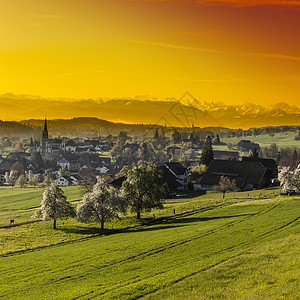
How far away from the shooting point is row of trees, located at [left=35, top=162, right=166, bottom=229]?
6356 centimetres

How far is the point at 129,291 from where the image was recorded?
85.0 ft

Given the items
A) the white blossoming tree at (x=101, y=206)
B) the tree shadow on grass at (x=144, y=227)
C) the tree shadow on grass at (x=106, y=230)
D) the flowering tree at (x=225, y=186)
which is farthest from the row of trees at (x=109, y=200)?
the flowering tree at (x=225, y=186)

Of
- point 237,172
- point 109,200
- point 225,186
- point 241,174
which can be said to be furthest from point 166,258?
point 237,172

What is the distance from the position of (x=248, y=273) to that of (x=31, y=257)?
81.5 feet

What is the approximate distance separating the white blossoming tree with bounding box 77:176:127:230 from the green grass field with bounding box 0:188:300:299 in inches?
64.4

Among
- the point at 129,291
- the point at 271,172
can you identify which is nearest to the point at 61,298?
the point at 129,291

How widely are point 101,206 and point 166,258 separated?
96.2 feet

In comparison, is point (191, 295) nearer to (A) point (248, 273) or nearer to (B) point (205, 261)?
(A) point (248, 273)

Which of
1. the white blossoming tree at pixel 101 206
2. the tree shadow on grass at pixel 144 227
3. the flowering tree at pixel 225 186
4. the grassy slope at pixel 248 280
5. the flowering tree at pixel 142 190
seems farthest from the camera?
the flowering tree at pixel 225 186

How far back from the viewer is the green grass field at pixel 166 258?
25.9m

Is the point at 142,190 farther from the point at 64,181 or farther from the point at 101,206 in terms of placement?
the point at 64,181

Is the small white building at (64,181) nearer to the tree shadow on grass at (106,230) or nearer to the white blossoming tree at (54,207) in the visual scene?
the white blossoming tree at (54,207)

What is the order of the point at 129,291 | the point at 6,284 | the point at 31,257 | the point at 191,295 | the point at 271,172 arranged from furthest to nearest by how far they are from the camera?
the point at 271,172 < the point at 31,257 < the point at 6,284 < the point at 129,291 < the point at 191,295

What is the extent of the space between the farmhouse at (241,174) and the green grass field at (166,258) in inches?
1636
